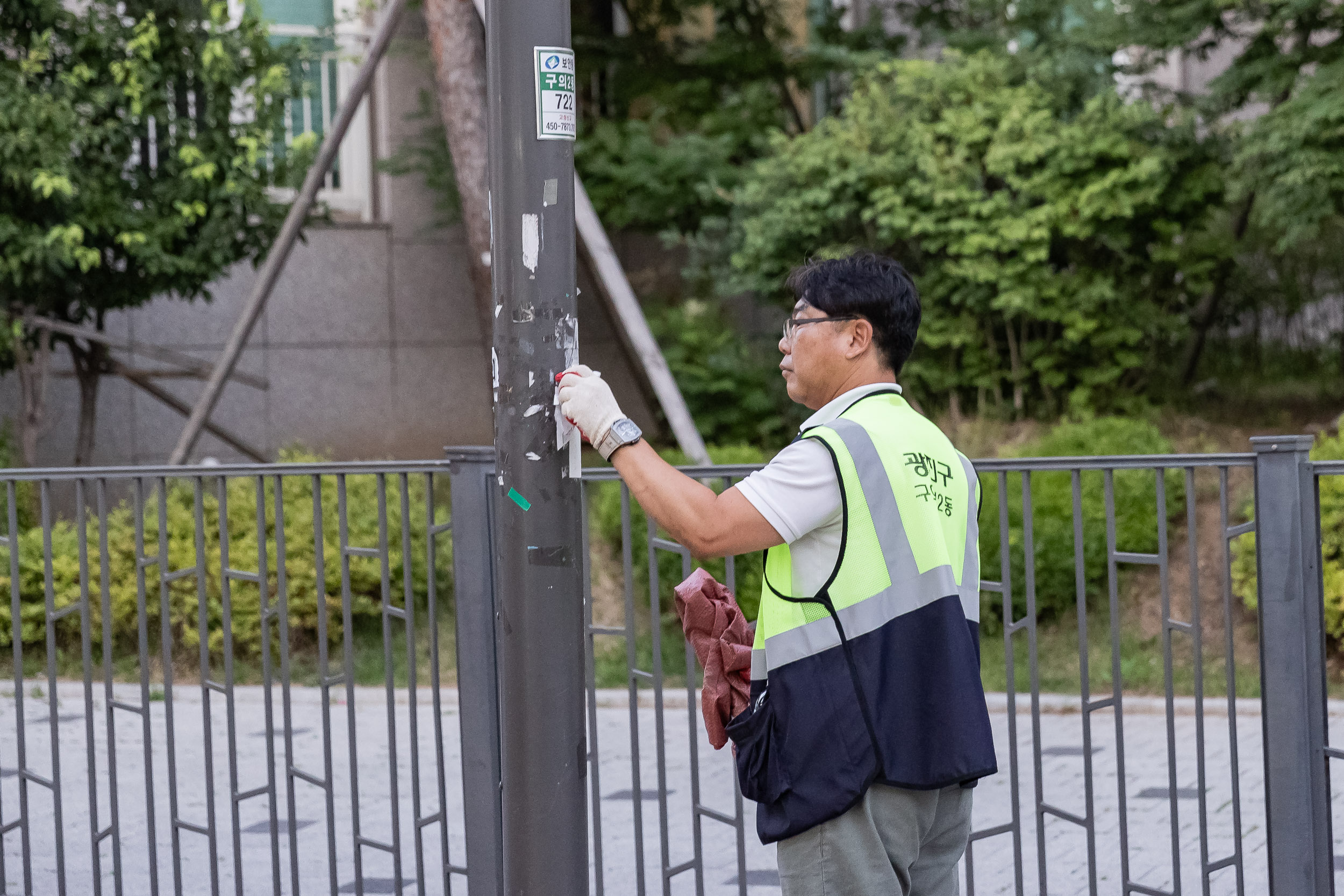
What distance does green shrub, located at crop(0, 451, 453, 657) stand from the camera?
32.8 feet

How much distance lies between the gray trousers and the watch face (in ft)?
2.58

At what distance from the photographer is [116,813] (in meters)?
4.82

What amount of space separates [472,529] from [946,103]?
30.8ft

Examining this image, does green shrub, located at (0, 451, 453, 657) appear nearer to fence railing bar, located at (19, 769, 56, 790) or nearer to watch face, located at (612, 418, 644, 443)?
fence railing bar, located at (19, 769, 56, 790)

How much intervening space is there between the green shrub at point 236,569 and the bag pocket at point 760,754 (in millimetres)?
6853

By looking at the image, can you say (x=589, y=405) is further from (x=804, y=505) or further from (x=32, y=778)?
(x=32, y=778)

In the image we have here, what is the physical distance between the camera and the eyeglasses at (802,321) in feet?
9.34

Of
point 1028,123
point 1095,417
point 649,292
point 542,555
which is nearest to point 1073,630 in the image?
point 1095,417

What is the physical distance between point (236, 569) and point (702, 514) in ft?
24.8

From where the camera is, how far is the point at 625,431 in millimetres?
2795

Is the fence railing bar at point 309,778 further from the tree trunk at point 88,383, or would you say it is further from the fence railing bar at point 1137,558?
the tree trunk at point 88,383

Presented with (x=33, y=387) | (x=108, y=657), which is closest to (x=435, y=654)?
(x=108, y=657)

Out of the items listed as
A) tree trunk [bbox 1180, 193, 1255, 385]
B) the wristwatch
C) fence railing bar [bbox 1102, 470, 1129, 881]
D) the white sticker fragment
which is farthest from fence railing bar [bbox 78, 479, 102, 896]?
tree trunk [bbox 1180, 193, 1255, 385]

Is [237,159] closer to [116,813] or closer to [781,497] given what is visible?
[116,813]
